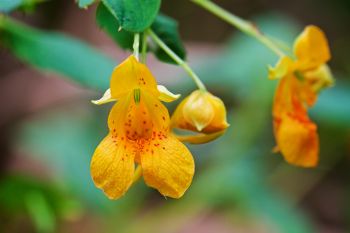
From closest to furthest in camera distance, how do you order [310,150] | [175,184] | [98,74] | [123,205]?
[175,184] < [310,150] < [98,74] < [123,205]

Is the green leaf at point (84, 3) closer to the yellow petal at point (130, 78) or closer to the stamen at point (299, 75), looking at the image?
the yellow petal at point (130, 78)

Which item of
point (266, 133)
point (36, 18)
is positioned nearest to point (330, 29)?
point (266, 133)

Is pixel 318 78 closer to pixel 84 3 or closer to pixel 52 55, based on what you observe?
pixel 84 3

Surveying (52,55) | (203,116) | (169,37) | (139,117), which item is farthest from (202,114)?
(52,55)

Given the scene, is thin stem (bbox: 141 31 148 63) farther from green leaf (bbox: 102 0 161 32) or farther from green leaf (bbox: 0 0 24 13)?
green leaf (bbox: 0 0 24 13)

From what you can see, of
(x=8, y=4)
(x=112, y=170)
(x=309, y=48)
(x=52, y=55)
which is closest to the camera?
(x=112, y=170)

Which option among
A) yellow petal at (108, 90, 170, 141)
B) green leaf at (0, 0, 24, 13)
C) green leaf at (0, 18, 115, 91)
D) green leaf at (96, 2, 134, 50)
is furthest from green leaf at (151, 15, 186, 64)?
green leaf at (0, 18, 115, 91)

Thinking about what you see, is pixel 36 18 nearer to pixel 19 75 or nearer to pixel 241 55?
pixel 19 75
